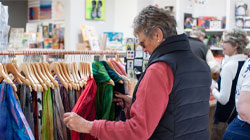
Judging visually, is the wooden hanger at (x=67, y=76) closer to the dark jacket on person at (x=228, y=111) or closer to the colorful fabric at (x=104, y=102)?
the colorful fabric at (x=104, y=102)

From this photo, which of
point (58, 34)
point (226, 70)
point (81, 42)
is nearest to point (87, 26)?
point (81, 42)

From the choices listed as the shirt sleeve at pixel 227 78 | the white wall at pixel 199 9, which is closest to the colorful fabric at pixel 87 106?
the shirt sleeve at pixel 227 78

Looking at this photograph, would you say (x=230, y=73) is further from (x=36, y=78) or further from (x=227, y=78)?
(x=36, y=78)

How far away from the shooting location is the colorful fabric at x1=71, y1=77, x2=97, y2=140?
1.93m

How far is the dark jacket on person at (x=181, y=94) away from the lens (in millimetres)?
1647

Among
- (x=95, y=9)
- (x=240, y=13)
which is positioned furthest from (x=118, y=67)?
(x=240, y=13)

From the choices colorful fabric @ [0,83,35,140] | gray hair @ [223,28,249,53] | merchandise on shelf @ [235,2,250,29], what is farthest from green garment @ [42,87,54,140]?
merchandise on shelf @ [235,2,250,29]

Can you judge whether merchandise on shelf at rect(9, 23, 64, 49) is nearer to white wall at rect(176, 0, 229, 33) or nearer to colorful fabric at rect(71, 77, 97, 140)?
white wall at rect(176, 0, 229, 33)

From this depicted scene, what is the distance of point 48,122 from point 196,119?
926mm

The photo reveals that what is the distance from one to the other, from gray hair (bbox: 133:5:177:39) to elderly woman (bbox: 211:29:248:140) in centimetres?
161

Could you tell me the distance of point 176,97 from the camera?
1.65 m

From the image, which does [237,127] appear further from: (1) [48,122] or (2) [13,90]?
(2) [13,90]

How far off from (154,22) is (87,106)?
0.68 m

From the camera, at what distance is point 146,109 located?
1.58 metres
